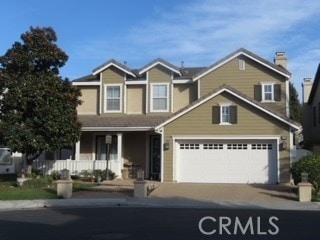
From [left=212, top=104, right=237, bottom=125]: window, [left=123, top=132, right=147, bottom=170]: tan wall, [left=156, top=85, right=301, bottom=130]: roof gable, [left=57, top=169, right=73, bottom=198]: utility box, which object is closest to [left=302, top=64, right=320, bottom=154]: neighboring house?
[left=156, top=85, right=301, bottom=130]: roof gable

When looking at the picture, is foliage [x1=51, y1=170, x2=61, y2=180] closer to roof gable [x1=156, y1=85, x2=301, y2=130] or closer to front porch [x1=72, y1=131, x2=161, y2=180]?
front porch [x1=72, y1=131, x2=161, y2=180]

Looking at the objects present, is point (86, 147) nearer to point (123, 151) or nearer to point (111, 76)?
point (123, 151)

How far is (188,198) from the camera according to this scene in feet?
68.9

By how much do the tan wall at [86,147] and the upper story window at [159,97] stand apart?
13.4 feet

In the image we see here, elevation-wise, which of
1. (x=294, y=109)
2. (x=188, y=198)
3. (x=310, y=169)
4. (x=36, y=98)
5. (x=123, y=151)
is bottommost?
(x=188, y=198)

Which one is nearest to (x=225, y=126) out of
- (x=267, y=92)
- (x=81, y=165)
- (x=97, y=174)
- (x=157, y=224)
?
(x=267, y=92)

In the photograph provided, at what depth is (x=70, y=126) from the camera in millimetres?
26109

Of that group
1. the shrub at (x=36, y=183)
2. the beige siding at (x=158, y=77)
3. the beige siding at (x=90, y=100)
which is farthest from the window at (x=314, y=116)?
the shrub at (x=36, y=183)

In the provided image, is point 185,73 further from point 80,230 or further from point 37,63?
point 80,230

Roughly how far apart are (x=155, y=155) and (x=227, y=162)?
16.3 feet

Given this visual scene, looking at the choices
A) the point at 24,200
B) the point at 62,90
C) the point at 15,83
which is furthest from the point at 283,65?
the point at 24,200

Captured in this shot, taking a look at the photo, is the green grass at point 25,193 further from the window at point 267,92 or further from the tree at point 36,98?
the window at point 267,92

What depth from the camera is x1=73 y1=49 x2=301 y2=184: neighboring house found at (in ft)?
86.4

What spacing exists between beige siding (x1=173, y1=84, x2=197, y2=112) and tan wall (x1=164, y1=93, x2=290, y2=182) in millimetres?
3384
